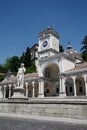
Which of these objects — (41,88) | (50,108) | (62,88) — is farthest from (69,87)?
(50,108)

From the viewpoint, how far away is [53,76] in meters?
40.1

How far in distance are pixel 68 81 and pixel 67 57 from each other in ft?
17.2

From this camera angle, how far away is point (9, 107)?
12.6m

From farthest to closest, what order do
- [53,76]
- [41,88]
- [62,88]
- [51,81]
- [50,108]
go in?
[53,76]
[51,81]
[41,88]
[62,88]
[50,108]

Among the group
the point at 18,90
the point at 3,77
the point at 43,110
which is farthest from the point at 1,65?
the point at 43,110

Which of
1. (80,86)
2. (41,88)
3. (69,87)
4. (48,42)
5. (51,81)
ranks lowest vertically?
(41,88)

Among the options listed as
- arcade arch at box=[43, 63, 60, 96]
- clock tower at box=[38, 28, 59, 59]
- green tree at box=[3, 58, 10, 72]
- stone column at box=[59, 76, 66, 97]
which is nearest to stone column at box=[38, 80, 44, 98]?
arcade arch at box=[43, 63, 60, 96]

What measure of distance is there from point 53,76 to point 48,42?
36.8 feet

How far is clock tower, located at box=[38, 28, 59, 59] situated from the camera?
45.8 m

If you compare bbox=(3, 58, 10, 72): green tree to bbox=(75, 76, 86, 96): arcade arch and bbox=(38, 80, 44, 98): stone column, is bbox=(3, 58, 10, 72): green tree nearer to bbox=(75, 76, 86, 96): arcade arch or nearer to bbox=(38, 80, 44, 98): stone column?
bbox=(38, 80, 44, 98): stone column

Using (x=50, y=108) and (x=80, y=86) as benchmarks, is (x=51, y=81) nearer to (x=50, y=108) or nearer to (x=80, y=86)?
(x=80, y=86)

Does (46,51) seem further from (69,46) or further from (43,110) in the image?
(43,110)

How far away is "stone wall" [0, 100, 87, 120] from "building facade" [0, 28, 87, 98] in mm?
19219

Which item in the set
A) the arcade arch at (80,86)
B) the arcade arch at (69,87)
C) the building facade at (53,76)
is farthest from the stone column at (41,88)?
the arcade arch at (80,86)
